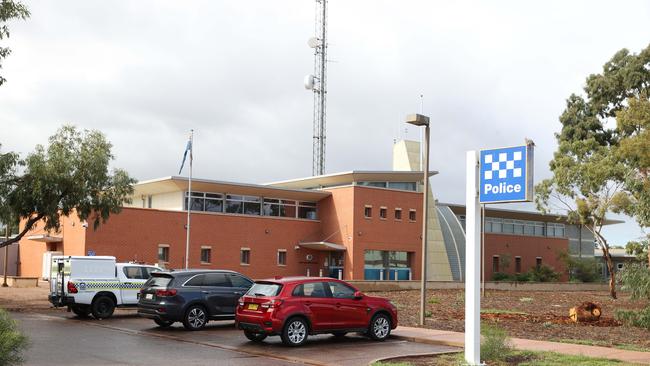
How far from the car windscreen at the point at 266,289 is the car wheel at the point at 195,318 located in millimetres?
3774

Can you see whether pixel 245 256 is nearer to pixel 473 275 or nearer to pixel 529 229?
pixel 529 229

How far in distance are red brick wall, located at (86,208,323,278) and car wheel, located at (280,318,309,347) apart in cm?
2913

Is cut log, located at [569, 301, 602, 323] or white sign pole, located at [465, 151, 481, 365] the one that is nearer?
white sign pole, located at [465, 151, 481, 365]

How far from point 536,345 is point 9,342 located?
11178 mm

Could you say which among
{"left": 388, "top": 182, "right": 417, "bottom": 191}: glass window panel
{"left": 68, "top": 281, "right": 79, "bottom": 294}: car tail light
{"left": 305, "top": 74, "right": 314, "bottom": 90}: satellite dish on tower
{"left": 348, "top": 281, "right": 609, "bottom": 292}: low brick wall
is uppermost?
{"left": 305, "top": 74, "right": 314, "bottom": 90}: satellite dish on tower

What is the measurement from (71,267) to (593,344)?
623 inches

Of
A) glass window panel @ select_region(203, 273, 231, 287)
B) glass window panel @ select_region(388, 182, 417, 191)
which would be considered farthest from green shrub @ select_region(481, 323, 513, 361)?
glass window panel @ select_region(388, 182, 417, 191)

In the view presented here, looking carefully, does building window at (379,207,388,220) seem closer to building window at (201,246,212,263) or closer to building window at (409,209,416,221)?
building window at (409,209,416,221)

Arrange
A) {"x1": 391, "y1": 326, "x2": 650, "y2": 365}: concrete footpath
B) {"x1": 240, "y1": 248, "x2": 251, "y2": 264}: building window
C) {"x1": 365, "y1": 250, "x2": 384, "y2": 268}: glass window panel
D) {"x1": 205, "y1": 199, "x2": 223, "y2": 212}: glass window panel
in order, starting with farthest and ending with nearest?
{"x1": 365, "y1": 250, "x2": 384, "y2": 268}: glass window panel → {"x1": 240, "y1": 248, "x2": 251, "y2": 264}: building window → {"x1": 205, "y1": 199, "x2": 223, "y2": 212}: glass window panel → {"x1": 391, "y1": 326, "x2": 650, "y2": 365}: concrete footpath

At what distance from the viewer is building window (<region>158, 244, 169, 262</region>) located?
148ft

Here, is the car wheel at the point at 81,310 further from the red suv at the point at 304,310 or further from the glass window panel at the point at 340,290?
the glass window panel at the point at 340,290

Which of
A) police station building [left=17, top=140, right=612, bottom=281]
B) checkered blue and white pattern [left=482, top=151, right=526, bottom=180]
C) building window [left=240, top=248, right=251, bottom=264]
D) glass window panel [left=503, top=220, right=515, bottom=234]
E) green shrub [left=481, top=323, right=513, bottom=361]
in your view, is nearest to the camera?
checkered blue and white pattern [left=482, top=151, right=526, bottom=180]

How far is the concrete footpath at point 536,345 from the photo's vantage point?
1415cm

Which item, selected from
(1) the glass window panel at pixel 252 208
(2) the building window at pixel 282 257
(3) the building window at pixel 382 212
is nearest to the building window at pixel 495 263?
(3) the building window at pixel 382 212
